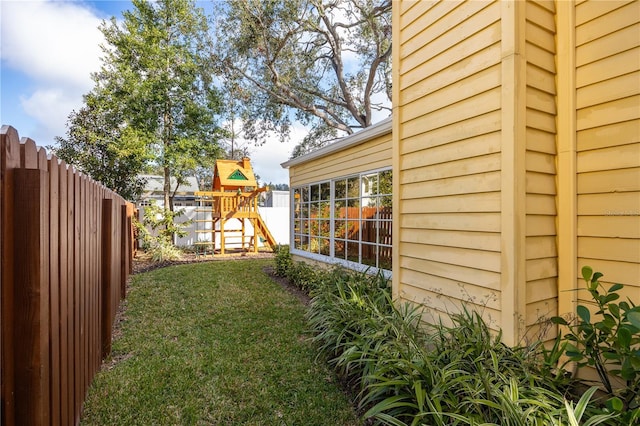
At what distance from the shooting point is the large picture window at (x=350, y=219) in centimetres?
509

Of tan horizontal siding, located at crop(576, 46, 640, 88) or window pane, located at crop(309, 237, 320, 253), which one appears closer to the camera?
tan horizontal siding, located at crop(576, 46, 640, 88)

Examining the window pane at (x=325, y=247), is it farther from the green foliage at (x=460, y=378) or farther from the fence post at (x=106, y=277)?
the fence post at (x=106, y=277)

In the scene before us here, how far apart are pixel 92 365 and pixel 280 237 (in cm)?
1369

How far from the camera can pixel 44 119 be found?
12.5 m

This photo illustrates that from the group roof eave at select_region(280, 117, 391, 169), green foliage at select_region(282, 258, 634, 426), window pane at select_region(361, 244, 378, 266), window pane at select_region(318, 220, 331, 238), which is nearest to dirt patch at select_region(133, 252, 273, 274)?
window pane at select_region(318, 220, 331, 238)

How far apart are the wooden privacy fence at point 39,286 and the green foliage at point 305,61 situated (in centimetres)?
1105

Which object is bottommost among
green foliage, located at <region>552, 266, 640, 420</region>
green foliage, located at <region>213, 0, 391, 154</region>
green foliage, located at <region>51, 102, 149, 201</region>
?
green foliage, located at <region>552, 266, 640, 420</region>

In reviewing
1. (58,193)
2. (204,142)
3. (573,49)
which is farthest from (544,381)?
(204,142)

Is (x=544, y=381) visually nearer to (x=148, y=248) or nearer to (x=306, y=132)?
(x=148, y=248)

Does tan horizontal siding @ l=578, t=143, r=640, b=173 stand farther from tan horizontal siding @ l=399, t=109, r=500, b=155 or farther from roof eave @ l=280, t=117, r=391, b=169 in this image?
roof eave @ l=280, t=117, r=391, b=169

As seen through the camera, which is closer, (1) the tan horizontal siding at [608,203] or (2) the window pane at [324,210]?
(1) the tan horizontal siding at [608,203]

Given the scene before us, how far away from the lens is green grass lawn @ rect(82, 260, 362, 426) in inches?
97.1

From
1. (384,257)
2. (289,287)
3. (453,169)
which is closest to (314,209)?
(289,287)

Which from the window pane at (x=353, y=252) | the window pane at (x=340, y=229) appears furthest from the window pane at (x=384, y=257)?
the window pane at (x=340, y=229)
